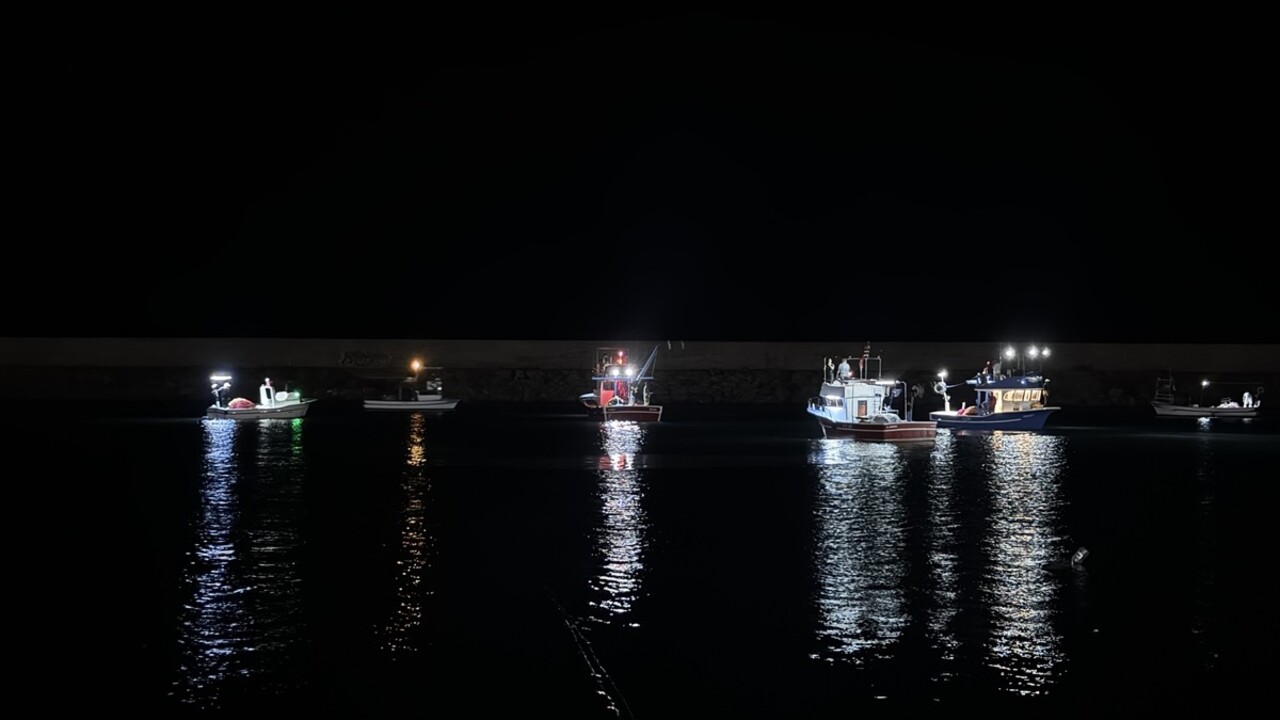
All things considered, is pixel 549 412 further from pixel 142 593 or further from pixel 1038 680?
pixel 1038 680

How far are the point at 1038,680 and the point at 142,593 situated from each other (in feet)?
50.7

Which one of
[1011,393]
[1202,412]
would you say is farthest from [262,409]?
[1202,412]

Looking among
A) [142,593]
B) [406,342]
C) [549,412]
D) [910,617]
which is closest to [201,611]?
[142,593]

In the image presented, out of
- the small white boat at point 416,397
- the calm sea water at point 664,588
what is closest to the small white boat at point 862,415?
the calm sea water at point 664,588

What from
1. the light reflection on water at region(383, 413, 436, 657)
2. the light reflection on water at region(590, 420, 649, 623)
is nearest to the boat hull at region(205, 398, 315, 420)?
the light reflection on water at region(590, 420, 649, 623)

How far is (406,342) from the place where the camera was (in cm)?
10719

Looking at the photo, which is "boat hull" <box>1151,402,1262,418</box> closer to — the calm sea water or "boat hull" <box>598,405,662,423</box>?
"boat hull" <box>598,405,662,423</box>

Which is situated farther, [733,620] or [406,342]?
[406,342]

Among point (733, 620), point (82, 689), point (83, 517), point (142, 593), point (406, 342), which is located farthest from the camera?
point (406, 342)

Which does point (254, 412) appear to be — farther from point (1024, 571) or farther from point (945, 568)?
point (1024, 571)

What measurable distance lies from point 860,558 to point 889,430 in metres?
34.6

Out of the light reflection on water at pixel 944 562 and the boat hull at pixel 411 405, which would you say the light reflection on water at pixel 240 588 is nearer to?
the light reflection on water at pixel 944 562

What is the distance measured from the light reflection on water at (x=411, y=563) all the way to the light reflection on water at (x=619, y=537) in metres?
3.07

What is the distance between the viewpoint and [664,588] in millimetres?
24047
